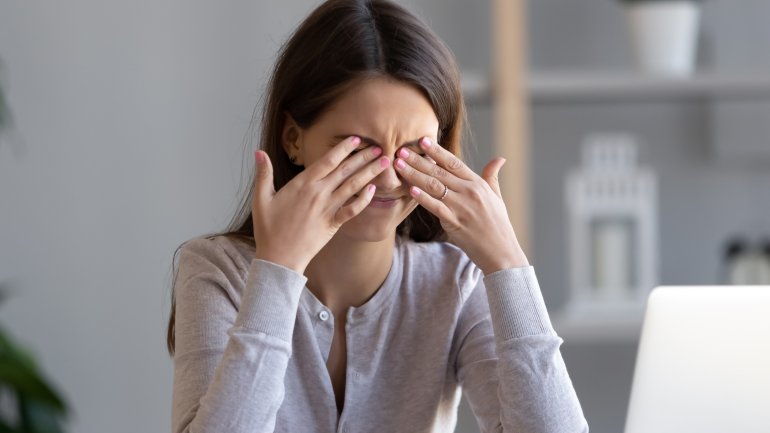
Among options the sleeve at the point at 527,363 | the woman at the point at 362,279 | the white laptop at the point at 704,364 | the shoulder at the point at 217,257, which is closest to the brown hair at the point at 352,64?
the woman at the point at 362,279

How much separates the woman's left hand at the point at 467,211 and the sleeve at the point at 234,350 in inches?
7.0

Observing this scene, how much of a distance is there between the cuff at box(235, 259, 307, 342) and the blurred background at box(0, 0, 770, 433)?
1481 millimetres

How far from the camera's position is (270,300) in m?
1.15

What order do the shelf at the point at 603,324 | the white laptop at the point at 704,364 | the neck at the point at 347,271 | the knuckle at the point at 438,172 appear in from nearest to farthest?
the white laptop at the point at 704,364, the knuckle at the point at 438,172, the neck at the point at 347,271, the shelf at the point at 603,324

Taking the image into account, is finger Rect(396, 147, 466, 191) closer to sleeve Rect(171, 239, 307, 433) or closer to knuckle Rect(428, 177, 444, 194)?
knuckle Rect(428, 177, 444, 194)

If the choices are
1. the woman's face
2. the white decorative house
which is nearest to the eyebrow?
the woman's face

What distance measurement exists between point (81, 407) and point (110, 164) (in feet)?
1.90

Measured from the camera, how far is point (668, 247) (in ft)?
8.65

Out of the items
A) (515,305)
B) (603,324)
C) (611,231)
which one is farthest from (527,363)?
(611,231)

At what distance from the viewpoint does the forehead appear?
1.19m

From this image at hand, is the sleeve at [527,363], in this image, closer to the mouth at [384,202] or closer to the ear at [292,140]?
the mouth at [384,202]

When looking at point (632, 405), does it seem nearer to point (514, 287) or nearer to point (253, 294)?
point (514, 287)

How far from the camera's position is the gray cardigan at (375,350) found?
3.74ft

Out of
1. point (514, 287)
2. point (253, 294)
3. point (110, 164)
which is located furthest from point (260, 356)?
point (110, 164)
